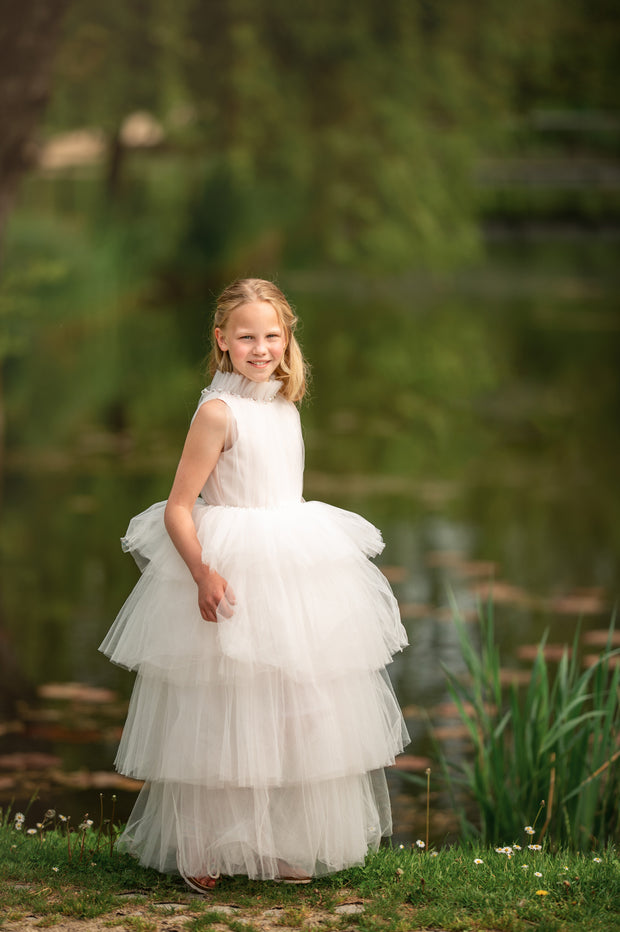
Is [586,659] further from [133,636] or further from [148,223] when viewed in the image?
[148,223]

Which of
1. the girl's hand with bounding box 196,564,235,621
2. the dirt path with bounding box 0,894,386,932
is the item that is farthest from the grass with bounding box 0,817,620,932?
the girl's hand with bounding box 196,564,235,621

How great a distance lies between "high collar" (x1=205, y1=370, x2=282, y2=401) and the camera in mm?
2949

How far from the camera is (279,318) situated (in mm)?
2939

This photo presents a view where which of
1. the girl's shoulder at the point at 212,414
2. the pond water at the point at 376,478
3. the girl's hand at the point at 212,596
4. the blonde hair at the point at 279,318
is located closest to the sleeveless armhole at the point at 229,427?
the girl's shoulder at the point at 212,414

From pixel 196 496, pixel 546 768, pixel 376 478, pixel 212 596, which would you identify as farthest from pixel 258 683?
pixel 376 478

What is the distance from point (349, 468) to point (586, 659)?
4.31 m

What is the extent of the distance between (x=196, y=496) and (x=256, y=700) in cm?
43

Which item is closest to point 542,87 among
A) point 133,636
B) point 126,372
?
point 126,372

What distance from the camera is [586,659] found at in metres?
5.47

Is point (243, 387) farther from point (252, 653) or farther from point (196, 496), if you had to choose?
point (252, 653)

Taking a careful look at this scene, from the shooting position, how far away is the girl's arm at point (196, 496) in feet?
8.87

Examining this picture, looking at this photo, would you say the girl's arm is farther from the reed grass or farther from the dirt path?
the reed grass

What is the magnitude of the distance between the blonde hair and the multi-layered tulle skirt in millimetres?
286

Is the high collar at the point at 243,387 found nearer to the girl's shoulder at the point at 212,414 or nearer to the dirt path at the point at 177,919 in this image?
the girl's shoulder at the point at 212,414
